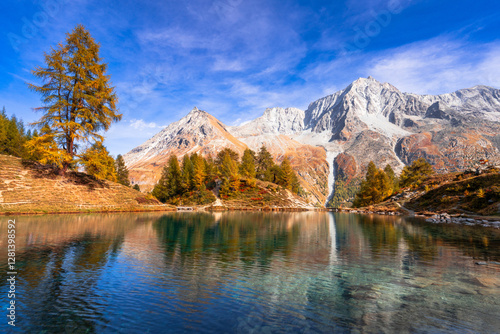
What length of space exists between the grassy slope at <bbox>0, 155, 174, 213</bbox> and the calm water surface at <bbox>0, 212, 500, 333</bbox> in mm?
26206

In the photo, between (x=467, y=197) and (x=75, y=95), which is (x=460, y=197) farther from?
(x=75, y=95)

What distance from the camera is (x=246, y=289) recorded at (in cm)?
1241

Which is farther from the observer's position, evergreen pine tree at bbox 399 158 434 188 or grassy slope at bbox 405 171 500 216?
evergreen pine tree at bbox 399 158 434 188

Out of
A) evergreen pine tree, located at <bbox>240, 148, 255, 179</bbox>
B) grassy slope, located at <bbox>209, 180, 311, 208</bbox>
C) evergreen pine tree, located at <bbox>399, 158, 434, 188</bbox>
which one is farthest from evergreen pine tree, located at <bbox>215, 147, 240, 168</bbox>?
evergreen pine tree, located at <bbox>399, 158, 434, 188</bbox>

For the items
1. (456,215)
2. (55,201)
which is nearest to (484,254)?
(456,215)

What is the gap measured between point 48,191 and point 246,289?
49.8m

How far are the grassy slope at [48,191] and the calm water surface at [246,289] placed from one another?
1032 inches

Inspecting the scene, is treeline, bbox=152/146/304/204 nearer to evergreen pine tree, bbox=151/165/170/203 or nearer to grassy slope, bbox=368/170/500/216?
evergreen pine tree, bbox=151/165/170/203

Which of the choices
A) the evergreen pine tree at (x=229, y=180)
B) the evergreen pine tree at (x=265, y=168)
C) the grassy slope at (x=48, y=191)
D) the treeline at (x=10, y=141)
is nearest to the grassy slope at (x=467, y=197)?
the evergreen pine tree at (x=265, y=168)

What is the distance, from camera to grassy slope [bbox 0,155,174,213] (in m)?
41.3

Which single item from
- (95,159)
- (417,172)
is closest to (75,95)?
(95,159)

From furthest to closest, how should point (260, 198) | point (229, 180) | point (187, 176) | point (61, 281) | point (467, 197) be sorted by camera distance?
1. point (229, 180)
2. point (187, 176)
3. point (260, 198)
4. point (467, 197)
5. point (61, 281)

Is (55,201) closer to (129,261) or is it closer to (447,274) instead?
(129,261)

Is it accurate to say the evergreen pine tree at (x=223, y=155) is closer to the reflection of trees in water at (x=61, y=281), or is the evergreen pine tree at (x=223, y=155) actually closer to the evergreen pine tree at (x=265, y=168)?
the evergreen pine tree at (x=265, y=168)
